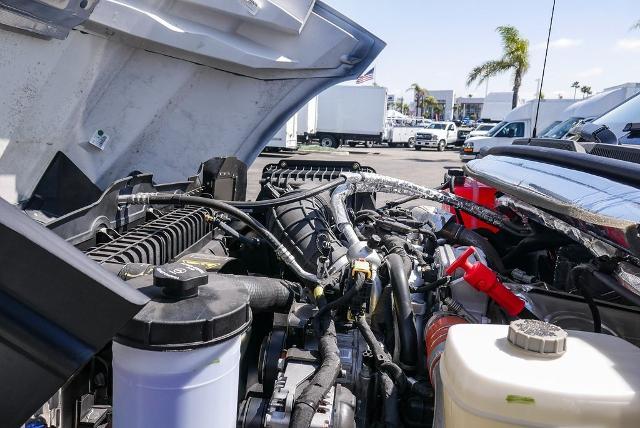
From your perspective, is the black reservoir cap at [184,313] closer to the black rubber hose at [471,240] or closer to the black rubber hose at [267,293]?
the black rubber hose at [267,293]

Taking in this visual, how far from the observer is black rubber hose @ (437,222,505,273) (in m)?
2.55

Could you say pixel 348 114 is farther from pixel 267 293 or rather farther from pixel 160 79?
pixel 267 293

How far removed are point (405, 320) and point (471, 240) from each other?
929 millimetres

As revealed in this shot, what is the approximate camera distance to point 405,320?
1897 mm

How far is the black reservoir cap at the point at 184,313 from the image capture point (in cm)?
106

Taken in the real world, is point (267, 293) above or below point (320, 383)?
above

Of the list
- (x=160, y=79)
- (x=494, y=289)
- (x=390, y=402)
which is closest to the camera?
(x=390, y=402)

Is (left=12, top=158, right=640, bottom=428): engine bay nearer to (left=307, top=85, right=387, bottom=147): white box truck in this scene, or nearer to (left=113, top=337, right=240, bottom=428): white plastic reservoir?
(left=113, top=337, right=240, bottom=428): white plastic reservoir

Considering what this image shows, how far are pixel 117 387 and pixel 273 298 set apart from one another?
0.79 m

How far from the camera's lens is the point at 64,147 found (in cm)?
282

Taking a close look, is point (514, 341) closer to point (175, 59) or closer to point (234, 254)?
point (234, 254)

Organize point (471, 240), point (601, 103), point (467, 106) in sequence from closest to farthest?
point (471, 240) < point (601, 103) < point (467, 106)

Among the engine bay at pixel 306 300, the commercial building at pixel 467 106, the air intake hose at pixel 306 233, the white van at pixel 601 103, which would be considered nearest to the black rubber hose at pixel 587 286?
the engine bay at pixel 306 300

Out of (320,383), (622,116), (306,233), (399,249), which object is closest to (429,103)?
(622,116)
